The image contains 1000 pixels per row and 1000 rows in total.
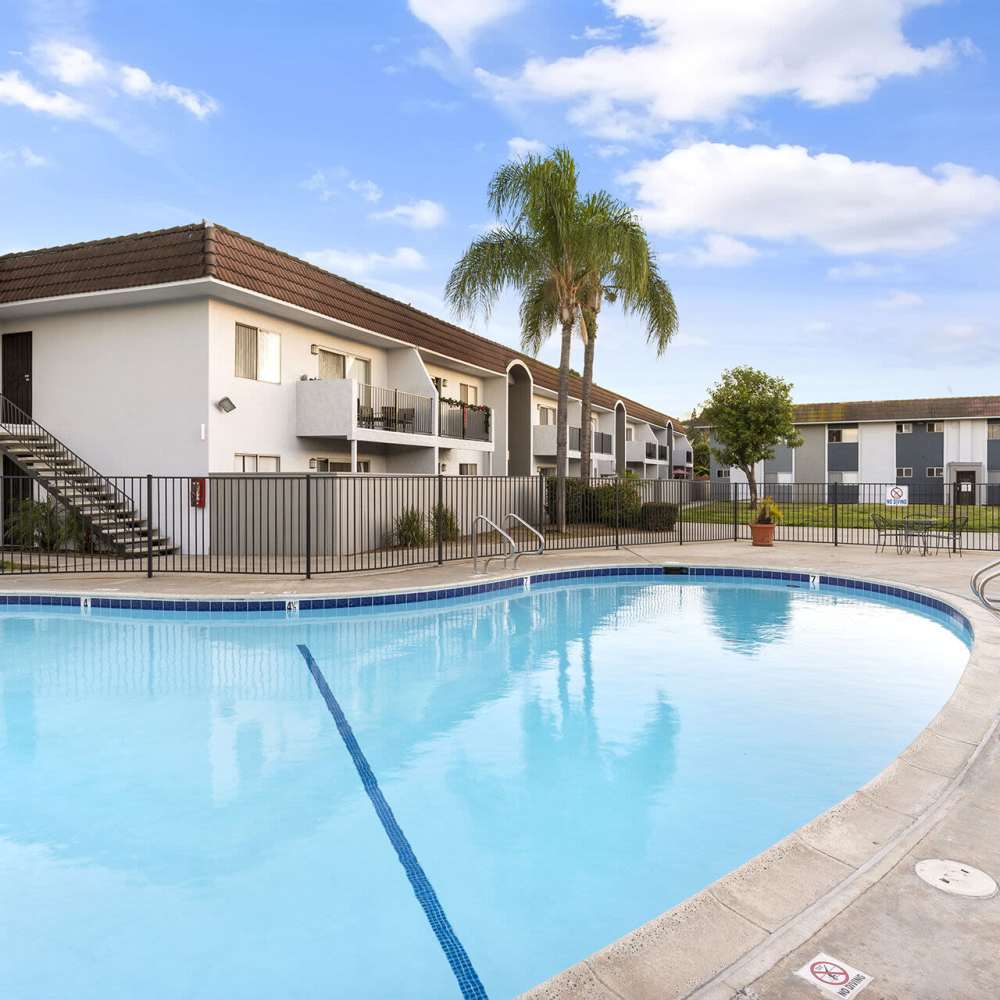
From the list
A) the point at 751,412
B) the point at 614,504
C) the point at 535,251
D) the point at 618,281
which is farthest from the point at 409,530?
the point at 751,412

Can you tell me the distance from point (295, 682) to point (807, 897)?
5483 millimetres

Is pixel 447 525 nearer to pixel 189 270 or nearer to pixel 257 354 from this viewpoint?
pixel 257 354

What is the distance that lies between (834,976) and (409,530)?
1535cm

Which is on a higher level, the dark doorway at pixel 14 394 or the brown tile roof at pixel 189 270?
the brown tile roof at pixel 189 270

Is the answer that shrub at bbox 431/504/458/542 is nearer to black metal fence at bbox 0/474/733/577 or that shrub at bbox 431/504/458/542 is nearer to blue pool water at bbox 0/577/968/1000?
black metal fence at bbox 0/474/733/577

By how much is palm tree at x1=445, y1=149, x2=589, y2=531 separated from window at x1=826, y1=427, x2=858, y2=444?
110 feet

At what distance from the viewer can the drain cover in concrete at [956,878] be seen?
283 centimetres

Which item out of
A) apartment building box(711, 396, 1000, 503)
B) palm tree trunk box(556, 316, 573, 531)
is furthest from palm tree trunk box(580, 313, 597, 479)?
apartment building box(711, 396, 1000, 503)

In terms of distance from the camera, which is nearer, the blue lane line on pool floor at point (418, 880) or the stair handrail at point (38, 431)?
the blue lane line on pool floor at point (418, 880)

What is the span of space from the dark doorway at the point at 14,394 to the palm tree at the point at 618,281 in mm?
14180

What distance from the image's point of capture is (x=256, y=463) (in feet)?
55.6

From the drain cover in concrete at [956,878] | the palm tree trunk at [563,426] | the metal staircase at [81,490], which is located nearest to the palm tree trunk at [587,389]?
the palm tree trunk at [563,426]

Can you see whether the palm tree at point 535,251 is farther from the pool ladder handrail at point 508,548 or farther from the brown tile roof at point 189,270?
the pool ladder handrail at point 508,548

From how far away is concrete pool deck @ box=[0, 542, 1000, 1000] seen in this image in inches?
92.0
